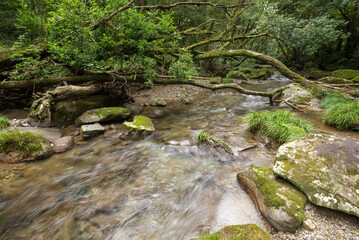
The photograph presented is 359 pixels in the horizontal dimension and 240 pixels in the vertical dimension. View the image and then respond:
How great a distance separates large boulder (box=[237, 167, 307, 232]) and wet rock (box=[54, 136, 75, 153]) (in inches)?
217

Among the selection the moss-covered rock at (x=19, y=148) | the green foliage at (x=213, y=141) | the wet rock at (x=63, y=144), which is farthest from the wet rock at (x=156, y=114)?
the moss-covered rock at (x=19, y=148)

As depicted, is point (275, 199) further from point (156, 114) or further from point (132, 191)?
point (156, 114)

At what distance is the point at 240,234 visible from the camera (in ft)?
6.59

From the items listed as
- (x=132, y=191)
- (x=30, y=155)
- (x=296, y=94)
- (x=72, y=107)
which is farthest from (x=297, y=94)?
(x=30, y=155)

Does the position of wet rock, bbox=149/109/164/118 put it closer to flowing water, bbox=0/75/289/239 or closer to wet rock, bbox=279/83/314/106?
flowing water, bbox=0/75/289/239

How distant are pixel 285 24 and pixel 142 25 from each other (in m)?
9.68

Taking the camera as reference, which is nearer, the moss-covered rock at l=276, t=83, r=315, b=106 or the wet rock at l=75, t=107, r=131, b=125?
the wet rock at l=75, t=107, r=131, b=125

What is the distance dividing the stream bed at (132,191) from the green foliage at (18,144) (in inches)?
18.4

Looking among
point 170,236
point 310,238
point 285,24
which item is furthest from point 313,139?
point 285,24

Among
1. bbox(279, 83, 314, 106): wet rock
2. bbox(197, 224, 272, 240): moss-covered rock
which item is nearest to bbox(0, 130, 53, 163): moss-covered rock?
bbox(197, 224, 272, 240): moss-covered rock

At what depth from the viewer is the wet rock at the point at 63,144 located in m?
4.97

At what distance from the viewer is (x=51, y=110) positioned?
6.43 metres

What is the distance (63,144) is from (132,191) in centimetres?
333

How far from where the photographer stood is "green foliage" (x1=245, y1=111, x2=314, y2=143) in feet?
15.0
